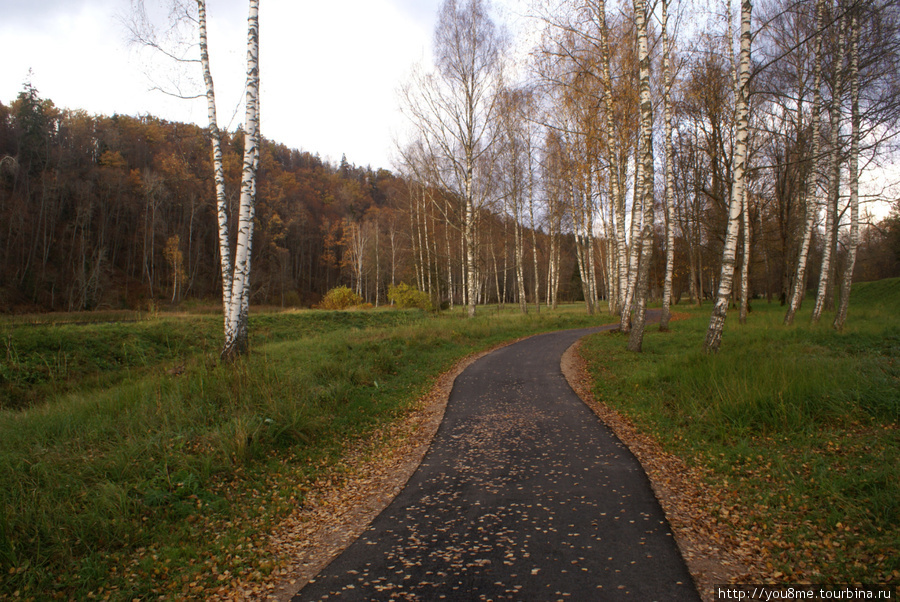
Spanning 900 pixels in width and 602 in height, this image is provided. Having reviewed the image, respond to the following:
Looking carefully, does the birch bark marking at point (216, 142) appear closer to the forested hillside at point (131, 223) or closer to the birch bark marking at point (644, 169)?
the birch bark marking at point (644, 169)

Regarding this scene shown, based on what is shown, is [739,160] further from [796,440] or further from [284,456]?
[284,456]

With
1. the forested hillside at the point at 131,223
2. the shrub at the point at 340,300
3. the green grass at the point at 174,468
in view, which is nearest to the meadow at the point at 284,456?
the green grass at the point at 174,468

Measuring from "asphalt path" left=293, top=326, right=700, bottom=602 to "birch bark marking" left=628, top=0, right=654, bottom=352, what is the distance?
697cm

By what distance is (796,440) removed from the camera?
5367 mm

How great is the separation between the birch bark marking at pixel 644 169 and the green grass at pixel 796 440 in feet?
9.21

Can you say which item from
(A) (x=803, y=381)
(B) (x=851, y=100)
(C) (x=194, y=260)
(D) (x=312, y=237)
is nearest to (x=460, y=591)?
(A) (x=803, y=381)

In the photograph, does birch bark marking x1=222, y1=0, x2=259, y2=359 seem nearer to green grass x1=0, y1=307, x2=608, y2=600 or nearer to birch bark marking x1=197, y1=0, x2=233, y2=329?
birch bark marking x1=197, y1=0, x2=233, y2=329

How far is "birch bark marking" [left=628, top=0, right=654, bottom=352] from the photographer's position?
1145 centimetres

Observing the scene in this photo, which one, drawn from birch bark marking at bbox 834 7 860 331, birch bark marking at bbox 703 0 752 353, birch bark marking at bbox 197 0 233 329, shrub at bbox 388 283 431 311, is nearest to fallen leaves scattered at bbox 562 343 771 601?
birch bark marking at bbox 703 0 752 353

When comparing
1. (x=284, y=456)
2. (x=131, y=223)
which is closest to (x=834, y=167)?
(x=284, y=456)

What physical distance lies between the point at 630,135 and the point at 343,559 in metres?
17.2

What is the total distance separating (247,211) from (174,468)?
6346 millimetres

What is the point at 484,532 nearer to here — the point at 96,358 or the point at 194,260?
the point at 96,358

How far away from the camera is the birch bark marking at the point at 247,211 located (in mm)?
9398
